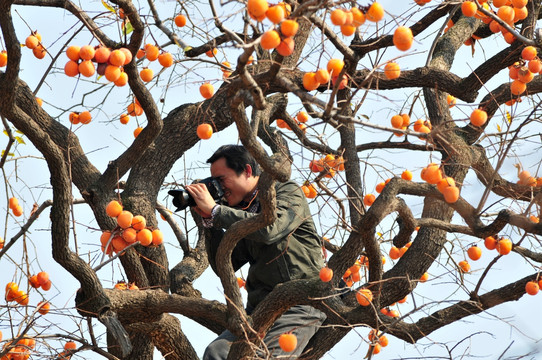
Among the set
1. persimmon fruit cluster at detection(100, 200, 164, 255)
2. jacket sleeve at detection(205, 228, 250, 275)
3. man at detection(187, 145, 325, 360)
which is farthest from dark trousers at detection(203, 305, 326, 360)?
persimmon fruit cluster at detection(100, 200, 164, 255)

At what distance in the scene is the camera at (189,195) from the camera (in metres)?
3.23

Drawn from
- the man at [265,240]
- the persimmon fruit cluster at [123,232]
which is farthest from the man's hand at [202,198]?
the persimmon fruit cluster at [123,232]

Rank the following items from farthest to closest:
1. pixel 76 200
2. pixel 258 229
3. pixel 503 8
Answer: pixel 76 200
pixel 503 8
pixel 258 229

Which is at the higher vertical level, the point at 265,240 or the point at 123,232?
the point at 123,232

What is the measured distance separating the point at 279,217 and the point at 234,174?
0.42 meters

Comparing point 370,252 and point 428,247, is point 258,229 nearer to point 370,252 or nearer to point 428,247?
point 370,252

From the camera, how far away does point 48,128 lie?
12.0ft

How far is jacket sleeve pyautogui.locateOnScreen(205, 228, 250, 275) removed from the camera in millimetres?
3520

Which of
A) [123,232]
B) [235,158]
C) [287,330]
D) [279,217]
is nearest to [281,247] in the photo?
[279,217]

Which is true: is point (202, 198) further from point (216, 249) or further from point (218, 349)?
point (218, 349)

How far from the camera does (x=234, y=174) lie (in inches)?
137

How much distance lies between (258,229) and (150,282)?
3.03 feet

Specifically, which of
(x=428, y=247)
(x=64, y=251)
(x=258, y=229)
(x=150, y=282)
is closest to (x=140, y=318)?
(x=150, y=282)

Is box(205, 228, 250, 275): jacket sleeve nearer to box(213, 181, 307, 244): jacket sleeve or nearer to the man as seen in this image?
the man
